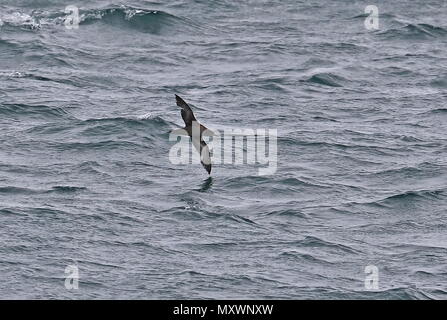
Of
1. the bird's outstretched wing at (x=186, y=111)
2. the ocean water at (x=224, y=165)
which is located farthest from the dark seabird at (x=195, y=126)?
the ocean water at (x=224, y=165)

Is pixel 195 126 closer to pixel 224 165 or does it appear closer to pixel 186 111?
pixel 186 111

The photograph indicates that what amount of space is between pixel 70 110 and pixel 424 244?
987cm

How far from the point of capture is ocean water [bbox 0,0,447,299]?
21.6 m

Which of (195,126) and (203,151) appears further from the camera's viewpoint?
(203,151)

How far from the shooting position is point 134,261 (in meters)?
21.7

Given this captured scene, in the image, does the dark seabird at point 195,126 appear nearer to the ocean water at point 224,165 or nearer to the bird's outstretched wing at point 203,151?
the bird's outstretched wing at point 203,151

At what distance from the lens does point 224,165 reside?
26953 mm

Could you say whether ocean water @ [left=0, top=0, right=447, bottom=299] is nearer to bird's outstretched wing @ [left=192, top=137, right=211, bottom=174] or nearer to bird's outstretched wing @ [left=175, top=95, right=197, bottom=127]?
bird's outstretched wing @ [left=192, top=137, right=211, bottom=174]

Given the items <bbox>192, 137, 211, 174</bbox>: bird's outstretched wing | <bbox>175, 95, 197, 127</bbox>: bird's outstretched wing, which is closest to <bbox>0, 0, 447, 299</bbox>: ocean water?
<bbox>192, 137, 211, 174</bbox>: bird's outstretched wing

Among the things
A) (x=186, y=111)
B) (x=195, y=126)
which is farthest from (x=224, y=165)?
(x=186, y=111)

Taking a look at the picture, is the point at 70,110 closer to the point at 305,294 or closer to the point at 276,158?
the point at 276,158

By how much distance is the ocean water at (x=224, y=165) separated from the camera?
2158cm

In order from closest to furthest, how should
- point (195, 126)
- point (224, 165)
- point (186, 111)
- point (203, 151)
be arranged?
1. point (186, 111)
2. point (195, 126)
3. point (203, 151)
4. point (224, 165)
